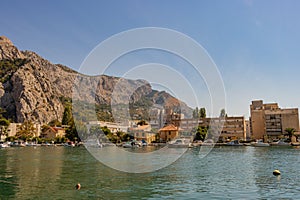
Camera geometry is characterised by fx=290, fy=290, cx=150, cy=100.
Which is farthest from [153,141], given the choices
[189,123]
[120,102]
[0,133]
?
[120,102]

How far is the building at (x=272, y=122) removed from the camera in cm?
10919

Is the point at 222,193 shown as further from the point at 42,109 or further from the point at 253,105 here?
the point at 42,109

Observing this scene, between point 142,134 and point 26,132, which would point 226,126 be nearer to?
point 142,134

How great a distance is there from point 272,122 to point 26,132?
94.2 m

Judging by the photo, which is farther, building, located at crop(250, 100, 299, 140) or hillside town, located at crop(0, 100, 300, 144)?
building, located at crop(250, 100, 299, 140)

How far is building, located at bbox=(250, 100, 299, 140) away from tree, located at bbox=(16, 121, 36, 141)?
87.3 meters

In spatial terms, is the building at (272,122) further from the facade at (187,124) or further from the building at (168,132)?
the building at (168,132)

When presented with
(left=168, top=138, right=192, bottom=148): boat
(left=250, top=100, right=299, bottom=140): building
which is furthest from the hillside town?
(left=168, top=138, right=192, bottom=148): boat

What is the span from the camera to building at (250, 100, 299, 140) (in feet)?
358

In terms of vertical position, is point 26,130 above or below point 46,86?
below

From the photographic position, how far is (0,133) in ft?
346

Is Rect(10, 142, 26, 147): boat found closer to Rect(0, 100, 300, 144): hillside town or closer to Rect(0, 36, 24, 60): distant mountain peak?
Rect(0, 100, 300, 144): hillside town

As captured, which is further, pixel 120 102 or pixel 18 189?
pixel 120 102

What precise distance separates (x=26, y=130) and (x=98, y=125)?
120 feet
